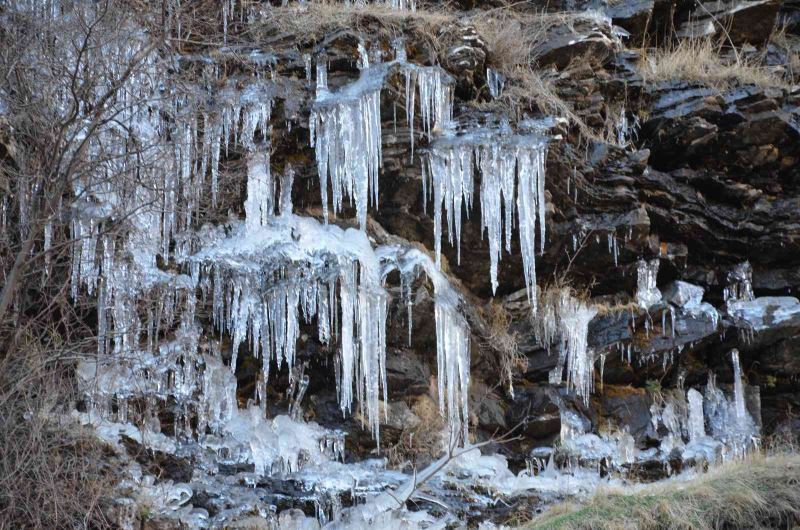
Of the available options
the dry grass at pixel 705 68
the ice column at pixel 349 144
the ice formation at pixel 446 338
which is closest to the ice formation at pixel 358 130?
the ice column at pixel 349 144

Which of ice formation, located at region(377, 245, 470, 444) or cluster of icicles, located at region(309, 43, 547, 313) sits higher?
cluster of icicles, located at region(309, 43, 547, 313)

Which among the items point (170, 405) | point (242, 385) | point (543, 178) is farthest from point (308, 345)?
point (543, 178)

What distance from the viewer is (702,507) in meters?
7.69

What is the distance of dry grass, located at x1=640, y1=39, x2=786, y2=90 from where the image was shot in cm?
1109

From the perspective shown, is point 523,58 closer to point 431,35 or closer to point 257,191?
point 431,35

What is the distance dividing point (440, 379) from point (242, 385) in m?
1.93

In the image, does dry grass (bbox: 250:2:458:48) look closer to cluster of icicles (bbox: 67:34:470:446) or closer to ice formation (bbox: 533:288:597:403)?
cluster of icicles (bbox: 67:34:470:446)

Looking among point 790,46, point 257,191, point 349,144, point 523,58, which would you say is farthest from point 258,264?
point 790,46

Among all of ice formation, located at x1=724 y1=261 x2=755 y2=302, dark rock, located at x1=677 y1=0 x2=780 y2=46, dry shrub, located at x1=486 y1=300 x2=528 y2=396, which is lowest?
dry shrub, located at x1=486 y1=300 x2=528 y2=396

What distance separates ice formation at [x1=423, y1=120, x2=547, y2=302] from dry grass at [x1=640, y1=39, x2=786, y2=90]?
2.33 meters

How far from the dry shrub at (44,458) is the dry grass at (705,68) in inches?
284

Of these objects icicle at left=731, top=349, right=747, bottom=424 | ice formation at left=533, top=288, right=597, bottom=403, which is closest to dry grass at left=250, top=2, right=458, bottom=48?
ice formation at left=533, top=288, right=597, bottom=403

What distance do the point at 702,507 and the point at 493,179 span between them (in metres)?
3.70

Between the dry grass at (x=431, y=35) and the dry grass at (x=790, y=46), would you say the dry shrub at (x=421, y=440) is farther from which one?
the dry grass at (x=790, y=46)
